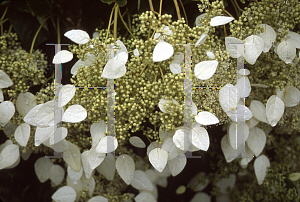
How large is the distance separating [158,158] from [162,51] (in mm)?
224

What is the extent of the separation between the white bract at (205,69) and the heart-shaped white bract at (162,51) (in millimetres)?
70

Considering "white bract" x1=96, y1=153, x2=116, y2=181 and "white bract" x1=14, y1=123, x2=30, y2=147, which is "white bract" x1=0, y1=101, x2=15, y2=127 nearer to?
"white bract" x1=14, y1=123, x2=30, y2=147

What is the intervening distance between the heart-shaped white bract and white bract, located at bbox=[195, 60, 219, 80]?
0.07 meters

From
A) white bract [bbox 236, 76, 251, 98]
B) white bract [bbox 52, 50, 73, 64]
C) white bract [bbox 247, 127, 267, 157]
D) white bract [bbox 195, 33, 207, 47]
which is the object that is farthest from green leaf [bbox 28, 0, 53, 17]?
white bract [bbox 247, 127, 267, 157]

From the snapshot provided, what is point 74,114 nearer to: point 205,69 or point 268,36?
point 205,69

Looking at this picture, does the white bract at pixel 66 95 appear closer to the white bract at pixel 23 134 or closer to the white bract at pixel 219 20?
the white bract at pixel 23 134

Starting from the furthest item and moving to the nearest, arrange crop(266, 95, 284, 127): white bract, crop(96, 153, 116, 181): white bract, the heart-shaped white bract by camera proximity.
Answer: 1. crop(96, 153, 116, 181): white bract
2. crop(266, 95, 284, 127): white bract
3. the heart-shaped white bract

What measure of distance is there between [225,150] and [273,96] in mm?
188

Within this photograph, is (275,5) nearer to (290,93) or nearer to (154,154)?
(290,93)

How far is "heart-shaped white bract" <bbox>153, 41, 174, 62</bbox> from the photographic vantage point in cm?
46

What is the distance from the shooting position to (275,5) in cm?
55

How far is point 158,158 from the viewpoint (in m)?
0.52

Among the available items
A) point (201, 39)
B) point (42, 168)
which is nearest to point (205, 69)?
point (201, 39)

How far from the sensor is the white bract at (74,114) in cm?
50
